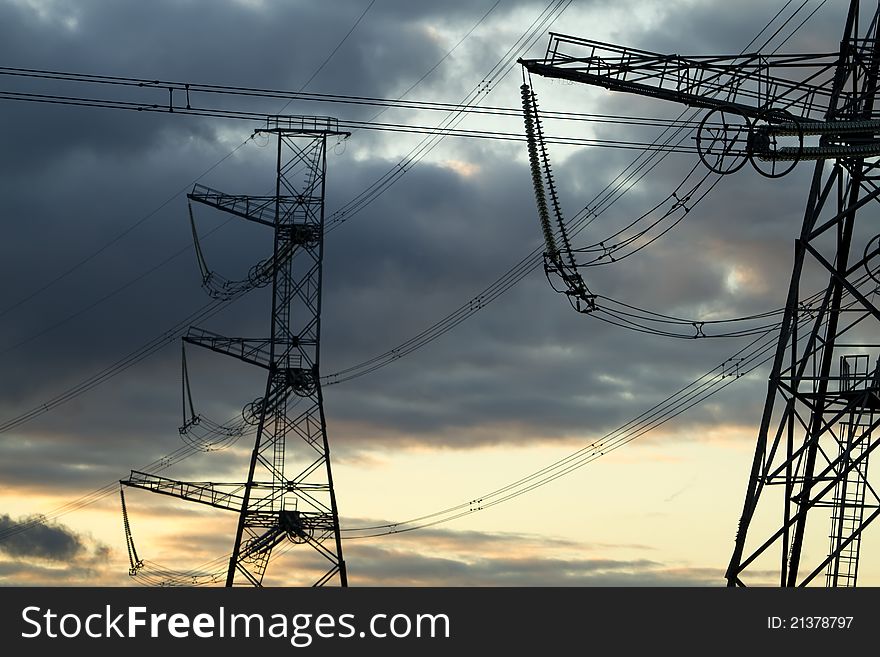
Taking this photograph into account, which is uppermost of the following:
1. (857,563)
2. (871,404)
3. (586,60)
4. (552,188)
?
(586,60)

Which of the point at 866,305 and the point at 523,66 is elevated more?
the point at 523,66

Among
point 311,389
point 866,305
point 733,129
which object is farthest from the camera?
point 311,389

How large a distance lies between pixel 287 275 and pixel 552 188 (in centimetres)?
2422

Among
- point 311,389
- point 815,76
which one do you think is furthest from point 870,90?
point 311,389

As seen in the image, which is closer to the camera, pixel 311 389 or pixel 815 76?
pixel 815 76

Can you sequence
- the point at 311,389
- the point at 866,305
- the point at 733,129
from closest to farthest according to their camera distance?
1. the point at 733,129
2. the point at 866,305
3. the point at 311,389

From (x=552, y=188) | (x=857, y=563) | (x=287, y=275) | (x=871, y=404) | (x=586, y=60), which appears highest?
(x=287, y=275)

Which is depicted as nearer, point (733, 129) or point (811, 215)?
point (733, 129)

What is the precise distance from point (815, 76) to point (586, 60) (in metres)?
7.23

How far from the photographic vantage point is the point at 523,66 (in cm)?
3862

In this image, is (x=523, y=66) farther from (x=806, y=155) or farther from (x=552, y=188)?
(x=806, y=155)

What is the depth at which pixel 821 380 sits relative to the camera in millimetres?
41938

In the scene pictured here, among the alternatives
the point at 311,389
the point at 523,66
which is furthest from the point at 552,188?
the point at 311,389

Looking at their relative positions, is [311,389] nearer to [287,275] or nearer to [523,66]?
[287,275]
